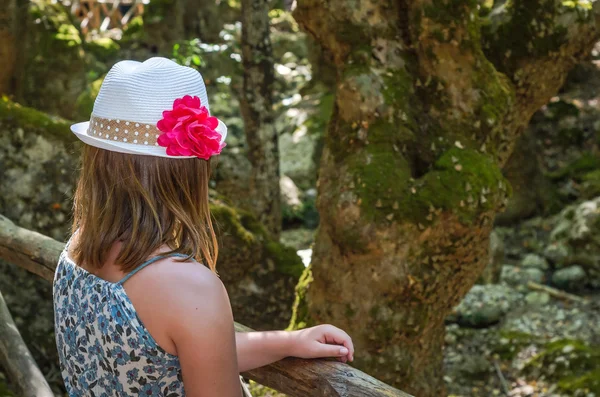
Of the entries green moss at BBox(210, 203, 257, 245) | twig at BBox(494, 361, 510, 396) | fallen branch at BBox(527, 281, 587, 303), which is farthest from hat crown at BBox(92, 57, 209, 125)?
fallen branch at BBox(527, 281, 587, 303)

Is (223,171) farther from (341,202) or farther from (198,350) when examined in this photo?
(198,350)

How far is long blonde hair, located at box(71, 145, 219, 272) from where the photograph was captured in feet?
5.43

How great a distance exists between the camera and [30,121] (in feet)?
15.1

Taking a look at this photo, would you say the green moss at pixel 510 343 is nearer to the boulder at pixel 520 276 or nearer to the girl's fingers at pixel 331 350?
the boulder at pixel 520 276

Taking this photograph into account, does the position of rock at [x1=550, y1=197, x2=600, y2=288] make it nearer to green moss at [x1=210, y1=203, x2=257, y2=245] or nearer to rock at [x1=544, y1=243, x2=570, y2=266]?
rock at [x1=544, y1=243, x2=570, y2=266]

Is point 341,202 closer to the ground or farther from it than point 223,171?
farther from it

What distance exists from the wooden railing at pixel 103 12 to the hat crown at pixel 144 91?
11.5 metres

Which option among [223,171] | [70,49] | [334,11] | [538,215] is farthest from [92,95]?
[538,215]

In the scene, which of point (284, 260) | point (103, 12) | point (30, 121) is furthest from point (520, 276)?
point (103, 12)

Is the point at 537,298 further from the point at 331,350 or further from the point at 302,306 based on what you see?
the point at 331,350

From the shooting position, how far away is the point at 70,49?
7.91 meters

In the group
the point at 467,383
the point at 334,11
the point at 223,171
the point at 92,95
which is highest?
the point at 334,11

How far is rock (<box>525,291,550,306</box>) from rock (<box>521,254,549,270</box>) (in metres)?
0.87

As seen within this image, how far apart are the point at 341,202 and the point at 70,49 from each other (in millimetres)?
5582
